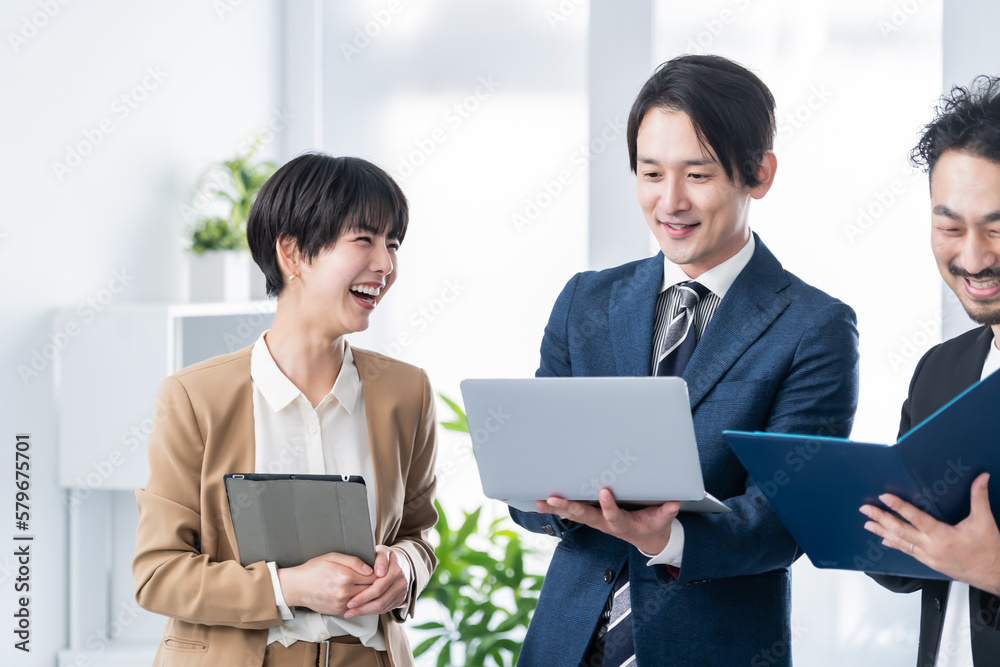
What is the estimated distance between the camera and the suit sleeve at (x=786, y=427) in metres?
1.25

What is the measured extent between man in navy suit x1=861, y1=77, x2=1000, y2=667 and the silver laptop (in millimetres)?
274

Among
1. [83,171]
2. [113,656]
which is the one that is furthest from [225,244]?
[113,656]

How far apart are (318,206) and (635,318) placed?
1.83 ft

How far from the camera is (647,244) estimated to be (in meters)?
2.85

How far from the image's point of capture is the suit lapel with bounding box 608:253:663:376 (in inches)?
55.4

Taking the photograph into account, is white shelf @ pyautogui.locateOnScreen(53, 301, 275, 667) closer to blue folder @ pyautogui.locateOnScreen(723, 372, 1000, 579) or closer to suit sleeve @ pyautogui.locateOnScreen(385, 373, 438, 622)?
suit sleeve @ pyautogui.locateOnScreen(385, 373, 438, 622)

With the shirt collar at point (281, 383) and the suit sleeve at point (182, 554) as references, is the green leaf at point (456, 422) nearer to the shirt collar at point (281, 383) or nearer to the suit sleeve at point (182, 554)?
the shirt collar at point (281, 383)

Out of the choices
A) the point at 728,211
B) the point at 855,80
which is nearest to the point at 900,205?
the point at 855,80

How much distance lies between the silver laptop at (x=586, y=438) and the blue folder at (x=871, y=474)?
85 millimetres

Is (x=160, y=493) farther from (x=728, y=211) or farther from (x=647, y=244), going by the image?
(x=647, y=244)

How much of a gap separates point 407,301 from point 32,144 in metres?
1.36

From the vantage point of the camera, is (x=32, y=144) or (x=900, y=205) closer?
(x=32, y=144)

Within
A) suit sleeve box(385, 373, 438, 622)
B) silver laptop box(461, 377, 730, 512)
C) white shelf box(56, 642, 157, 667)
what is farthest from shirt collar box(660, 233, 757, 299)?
white shelf box(56, 642, 157, 667)

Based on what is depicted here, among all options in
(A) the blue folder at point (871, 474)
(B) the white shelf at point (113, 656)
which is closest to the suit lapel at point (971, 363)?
(A) the blue folder at point (871, 474)
